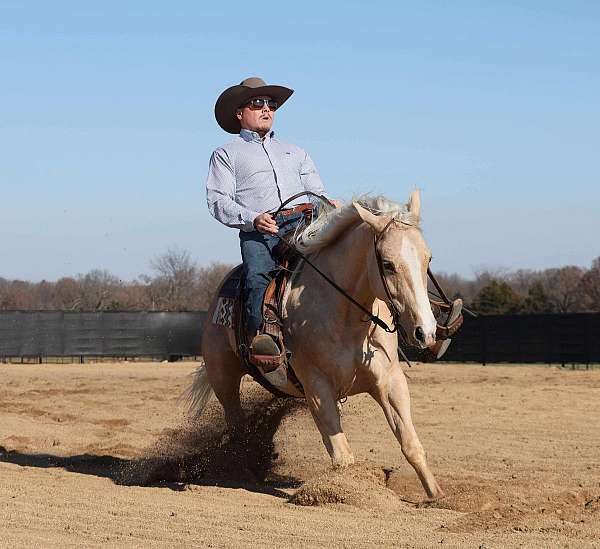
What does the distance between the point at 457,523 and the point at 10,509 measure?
267 cm

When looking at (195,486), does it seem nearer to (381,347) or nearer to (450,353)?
(381,347)

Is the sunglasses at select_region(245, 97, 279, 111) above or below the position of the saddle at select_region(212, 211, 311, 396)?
above

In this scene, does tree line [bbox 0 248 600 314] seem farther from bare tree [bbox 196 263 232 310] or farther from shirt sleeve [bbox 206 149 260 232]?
shirt sleeve [bbox 206 149 260 232]

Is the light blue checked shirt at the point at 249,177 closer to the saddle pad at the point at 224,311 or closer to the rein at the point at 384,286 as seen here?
the rein at the point at 384,286

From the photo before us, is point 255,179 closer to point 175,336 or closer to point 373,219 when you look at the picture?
point 373,219

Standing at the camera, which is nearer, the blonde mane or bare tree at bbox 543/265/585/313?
the blonde mane

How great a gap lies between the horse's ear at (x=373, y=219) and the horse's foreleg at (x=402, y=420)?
41.3 inches

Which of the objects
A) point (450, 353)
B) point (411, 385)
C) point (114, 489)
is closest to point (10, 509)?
point (114, 489)

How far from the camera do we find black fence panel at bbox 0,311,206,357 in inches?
1110

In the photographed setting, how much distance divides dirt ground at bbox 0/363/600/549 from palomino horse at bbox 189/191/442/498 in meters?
0.37

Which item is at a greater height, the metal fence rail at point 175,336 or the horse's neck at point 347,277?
the horse's neck at point 347,277

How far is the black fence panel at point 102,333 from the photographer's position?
28.2 m

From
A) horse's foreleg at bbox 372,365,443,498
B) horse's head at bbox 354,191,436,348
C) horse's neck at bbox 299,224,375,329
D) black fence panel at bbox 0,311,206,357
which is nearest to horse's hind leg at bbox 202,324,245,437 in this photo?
horse's neck at bbox 299,224,375,329

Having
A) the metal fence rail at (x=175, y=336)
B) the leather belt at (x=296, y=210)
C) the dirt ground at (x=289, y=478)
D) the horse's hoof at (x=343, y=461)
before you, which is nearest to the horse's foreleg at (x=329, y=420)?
the horse's hoof at (x=343, y=461)
